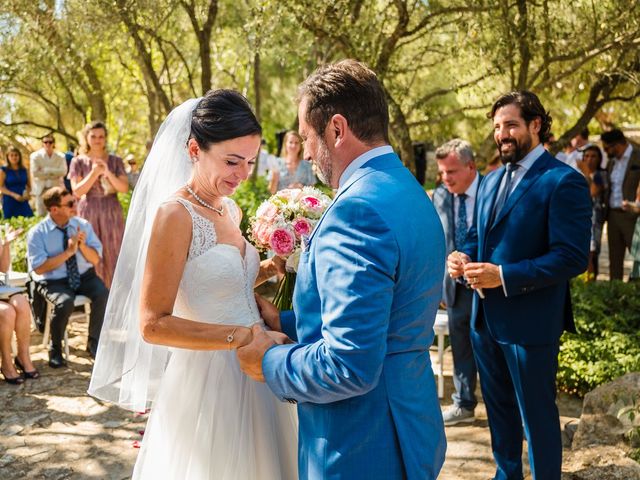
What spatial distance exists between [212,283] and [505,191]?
5.46 ft

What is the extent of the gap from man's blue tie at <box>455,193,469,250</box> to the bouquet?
2321 millimetres

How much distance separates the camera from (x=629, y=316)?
6.69 meters

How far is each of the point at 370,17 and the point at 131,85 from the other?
50.5ft

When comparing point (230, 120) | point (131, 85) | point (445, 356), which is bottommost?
point (445, 356)

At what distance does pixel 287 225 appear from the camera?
10.9 ft

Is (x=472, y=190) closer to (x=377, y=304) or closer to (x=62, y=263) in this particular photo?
(x=377, y=304)

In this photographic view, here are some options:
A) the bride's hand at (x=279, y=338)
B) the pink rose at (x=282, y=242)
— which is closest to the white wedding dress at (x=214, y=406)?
the pink rose at (x=282, y=242)

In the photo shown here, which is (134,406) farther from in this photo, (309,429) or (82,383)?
(82,383)

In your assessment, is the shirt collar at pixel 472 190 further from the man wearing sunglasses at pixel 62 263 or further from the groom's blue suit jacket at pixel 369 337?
the man wearing sunglasses at pixel 62 263

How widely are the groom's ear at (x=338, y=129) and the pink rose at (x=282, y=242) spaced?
1.15 m

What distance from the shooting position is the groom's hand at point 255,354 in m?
2.31

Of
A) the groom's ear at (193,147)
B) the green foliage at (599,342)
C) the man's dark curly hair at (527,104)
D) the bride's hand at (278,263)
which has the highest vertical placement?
the man's dark curly hair at (527,104)

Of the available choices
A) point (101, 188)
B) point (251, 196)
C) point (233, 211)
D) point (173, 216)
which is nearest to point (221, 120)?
point (173, 216)

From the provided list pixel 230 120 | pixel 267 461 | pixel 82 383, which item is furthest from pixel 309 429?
pixel 82 383
